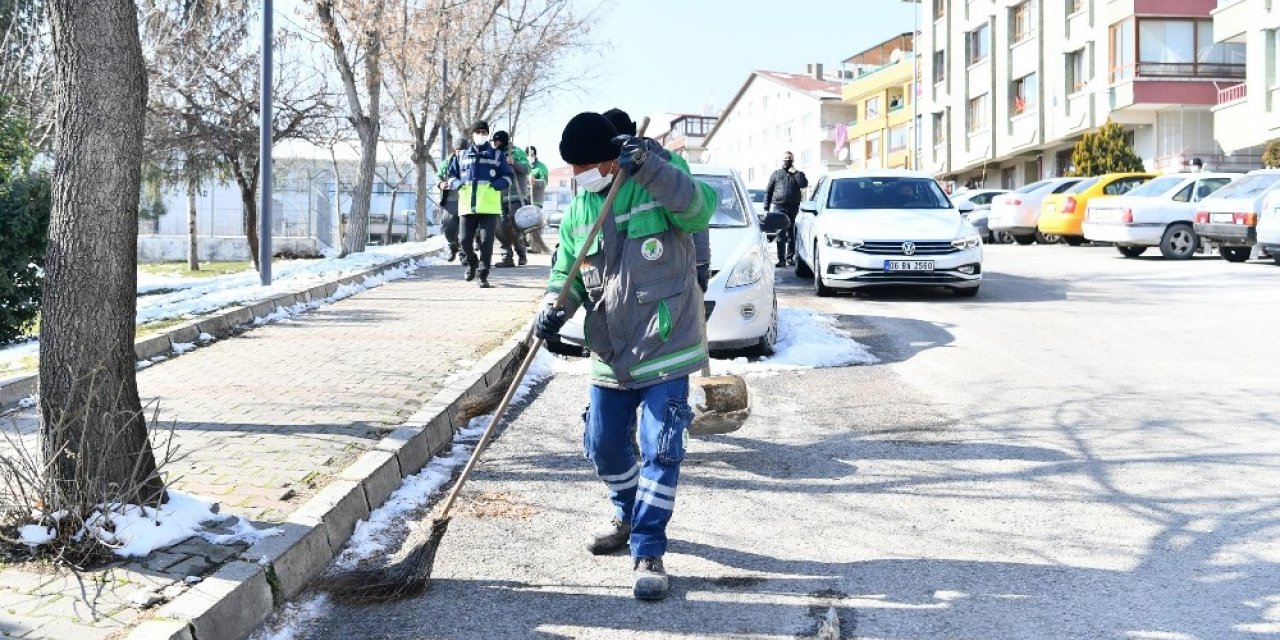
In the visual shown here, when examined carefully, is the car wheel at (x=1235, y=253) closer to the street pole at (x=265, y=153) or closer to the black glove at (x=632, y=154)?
the street pole at (x=265, y=153)

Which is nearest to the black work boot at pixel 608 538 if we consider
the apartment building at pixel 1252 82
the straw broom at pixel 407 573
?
the straw broom at pixel 407 573

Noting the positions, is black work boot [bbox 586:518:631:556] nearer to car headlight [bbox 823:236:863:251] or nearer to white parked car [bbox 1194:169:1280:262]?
car headlight [bbox 823:236:863:251]

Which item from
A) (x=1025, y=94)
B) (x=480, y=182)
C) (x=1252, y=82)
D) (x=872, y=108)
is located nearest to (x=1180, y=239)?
(x=480, y=182)

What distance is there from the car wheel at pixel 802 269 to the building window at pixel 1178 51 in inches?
1107

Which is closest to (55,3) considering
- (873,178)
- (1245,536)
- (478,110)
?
(1245,536)

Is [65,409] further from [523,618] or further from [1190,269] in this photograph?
[1190,269]

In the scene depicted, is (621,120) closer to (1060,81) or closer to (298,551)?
(298,551)

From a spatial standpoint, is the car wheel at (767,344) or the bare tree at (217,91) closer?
the car wheel at (767,344)

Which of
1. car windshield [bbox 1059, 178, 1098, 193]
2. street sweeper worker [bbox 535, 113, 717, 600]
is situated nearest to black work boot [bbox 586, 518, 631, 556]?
street sweeper worker [bbox 535, 113, 717, 600]

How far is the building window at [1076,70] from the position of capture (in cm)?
4547

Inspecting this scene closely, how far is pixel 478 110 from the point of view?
1505 inches

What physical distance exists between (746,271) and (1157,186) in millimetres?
13679

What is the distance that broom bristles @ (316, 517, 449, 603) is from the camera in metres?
4.39

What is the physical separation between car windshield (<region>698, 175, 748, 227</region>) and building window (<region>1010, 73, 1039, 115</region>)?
41.1 meters
